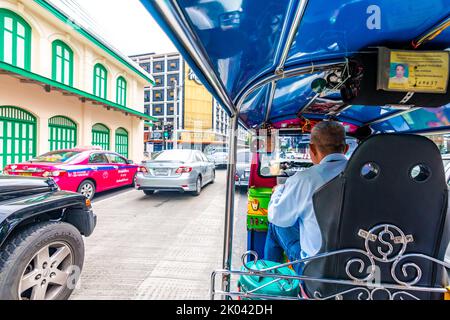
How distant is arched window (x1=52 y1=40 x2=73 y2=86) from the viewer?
9867 mm

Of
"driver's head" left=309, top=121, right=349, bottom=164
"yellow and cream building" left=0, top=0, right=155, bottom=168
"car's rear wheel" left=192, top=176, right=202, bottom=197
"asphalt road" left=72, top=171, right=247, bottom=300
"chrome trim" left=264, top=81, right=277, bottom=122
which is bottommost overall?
"asphalt road" left=72, top=171, right=247, bottom=300

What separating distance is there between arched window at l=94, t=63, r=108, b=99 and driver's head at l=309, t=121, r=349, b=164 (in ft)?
42.8

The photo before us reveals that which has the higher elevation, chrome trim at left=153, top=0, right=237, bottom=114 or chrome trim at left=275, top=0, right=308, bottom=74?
chrome trim at left=275, top=0, right=308, bottom=74

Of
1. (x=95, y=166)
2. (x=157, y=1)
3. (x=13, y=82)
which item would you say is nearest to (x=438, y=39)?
(x=157, y=1)

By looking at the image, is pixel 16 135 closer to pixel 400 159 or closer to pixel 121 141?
pixel 121 141

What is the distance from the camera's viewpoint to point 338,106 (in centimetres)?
293

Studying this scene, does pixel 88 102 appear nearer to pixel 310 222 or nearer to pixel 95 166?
pixel 95 166

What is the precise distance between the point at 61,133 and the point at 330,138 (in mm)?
11913

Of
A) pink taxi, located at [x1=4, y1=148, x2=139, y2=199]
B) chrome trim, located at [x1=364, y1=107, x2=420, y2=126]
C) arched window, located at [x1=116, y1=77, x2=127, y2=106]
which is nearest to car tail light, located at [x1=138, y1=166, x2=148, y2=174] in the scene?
pink taxi, located at [x1=4, y1=148, x2=139, y2=199]

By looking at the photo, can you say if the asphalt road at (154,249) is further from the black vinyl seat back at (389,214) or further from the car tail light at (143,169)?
the black vinyl seat back at (389,214)

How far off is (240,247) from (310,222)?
247 cm

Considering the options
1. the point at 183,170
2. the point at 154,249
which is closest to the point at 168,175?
the point at 183,170

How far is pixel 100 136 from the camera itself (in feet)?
42.7

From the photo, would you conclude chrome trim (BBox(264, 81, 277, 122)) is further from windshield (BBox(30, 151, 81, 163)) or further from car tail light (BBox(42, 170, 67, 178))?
windshield (BBox(30, 151, 81, 163))
